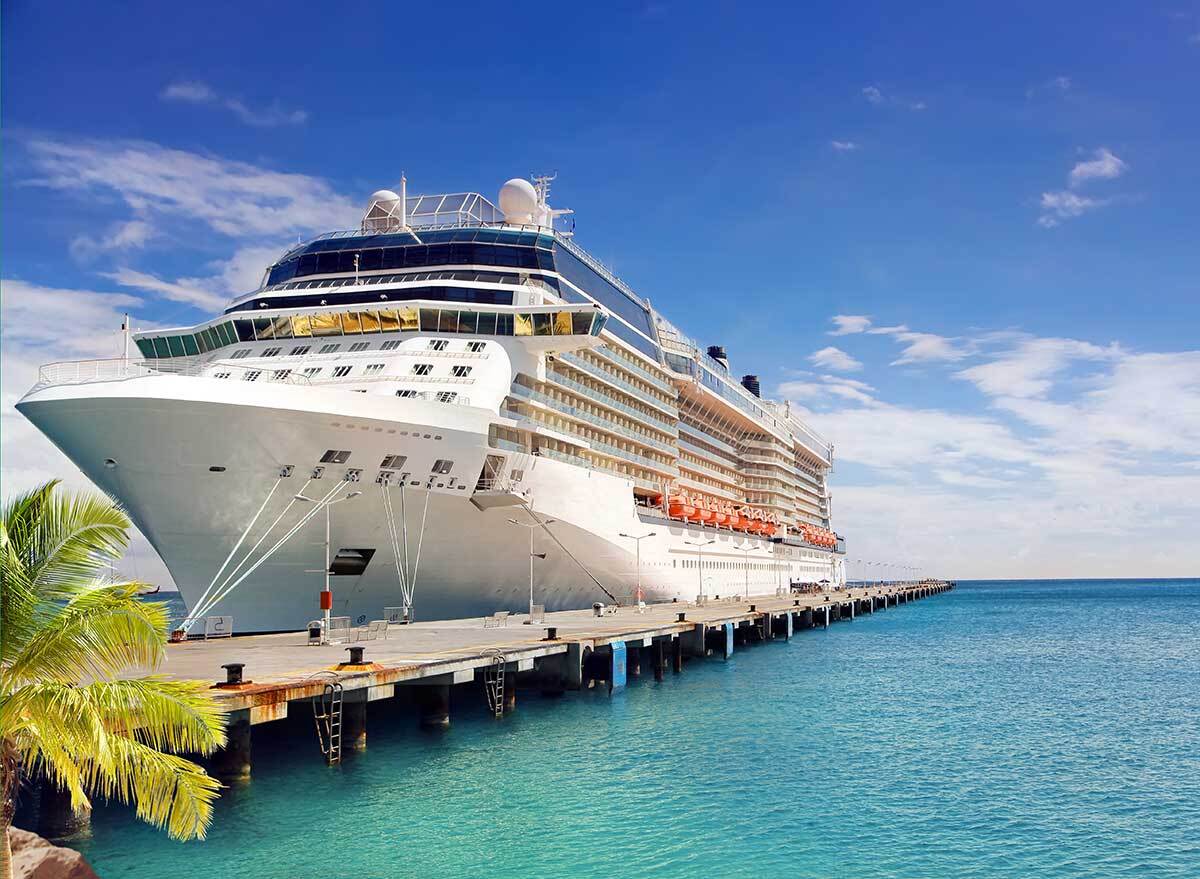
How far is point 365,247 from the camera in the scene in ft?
145

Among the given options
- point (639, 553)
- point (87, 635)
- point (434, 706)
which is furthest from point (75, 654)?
point (639, 553)

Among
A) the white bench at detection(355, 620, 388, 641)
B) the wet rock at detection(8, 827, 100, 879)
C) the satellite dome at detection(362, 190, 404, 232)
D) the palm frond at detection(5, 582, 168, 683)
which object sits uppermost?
the satellite dome at detection(362, 190, 404, 232)

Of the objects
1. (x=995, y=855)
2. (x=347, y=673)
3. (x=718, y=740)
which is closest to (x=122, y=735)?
(x=347, y=673)

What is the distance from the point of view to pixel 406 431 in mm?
30125

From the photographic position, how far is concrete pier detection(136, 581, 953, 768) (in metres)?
18.9

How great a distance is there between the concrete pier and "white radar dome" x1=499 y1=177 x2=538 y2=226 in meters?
21.0

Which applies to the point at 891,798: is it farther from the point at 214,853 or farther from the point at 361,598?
the point at 361,598

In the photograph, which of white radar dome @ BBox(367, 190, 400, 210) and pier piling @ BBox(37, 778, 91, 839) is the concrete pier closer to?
pier piling @ BBox(37, 778, 91, 839)

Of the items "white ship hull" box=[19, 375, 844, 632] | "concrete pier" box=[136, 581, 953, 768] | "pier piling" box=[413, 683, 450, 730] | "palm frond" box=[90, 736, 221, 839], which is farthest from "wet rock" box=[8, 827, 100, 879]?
"white ship hull" box=[19, 375, 844, 632]

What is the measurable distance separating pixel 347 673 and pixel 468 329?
20.5m

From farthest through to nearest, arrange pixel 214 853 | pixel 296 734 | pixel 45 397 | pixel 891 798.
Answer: pixel 45 397 → pixel 296 734 → pixel 891 798 → pixel 214 853

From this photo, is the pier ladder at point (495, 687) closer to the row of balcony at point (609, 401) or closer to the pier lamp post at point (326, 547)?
the pier lamp post at point (326, 547)

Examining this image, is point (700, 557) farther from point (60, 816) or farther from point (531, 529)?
point (60, 816)

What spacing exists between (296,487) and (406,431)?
3754mm
